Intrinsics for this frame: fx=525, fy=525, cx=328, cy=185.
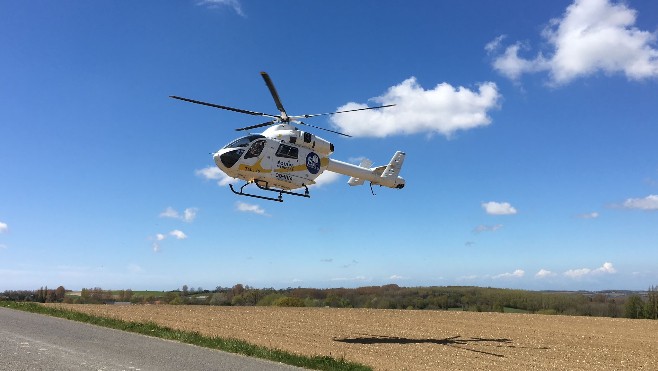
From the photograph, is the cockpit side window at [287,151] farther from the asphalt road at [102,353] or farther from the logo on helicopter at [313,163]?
the asphalt road at [102,353]

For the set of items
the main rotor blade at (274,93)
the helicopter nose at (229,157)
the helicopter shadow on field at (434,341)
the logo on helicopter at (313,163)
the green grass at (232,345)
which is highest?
the main rotor blade at (274,93)

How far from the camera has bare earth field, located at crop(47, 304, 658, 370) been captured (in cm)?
2487

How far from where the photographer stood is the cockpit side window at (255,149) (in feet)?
91.8

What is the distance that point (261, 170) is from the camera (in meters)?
28.6

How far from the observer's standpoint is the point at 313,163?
103 ft

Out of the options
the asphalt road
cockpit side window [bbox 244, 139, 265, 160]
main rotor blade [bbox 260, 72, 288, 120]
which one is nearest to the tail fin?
main rotor blade [bbox 260, 72, 288, 120]

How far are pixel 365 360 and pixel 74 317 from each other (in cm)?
2215

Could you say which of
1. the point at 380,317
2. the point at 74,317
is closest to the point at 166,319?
the point at 74,317

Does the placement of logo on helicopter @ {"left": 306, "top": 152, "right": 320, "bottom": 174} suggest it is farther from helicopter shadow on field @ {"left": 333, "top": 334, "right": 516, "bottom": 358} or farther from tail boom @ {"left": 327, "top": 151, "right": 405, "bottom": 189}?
helicopter shadow on field @ {"left": 333, "top": 334, "right": 516, "bottom": 358}

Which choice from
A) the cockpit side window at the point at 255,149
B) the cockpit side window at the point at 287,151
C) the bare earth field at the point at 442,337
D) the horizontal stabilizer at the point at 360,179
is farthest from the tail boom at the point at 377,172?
the bare earth field at the point at 442,337

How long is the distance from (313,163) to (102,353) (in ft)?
52.9

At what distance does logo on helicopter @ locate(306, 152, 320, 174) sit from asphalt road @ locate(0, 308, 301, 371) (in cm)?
1236

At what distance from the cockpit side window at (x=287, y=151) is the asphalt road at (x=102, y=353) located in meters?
11.3

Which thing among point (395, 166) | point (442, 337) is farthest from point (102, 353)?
point (395, 166)
